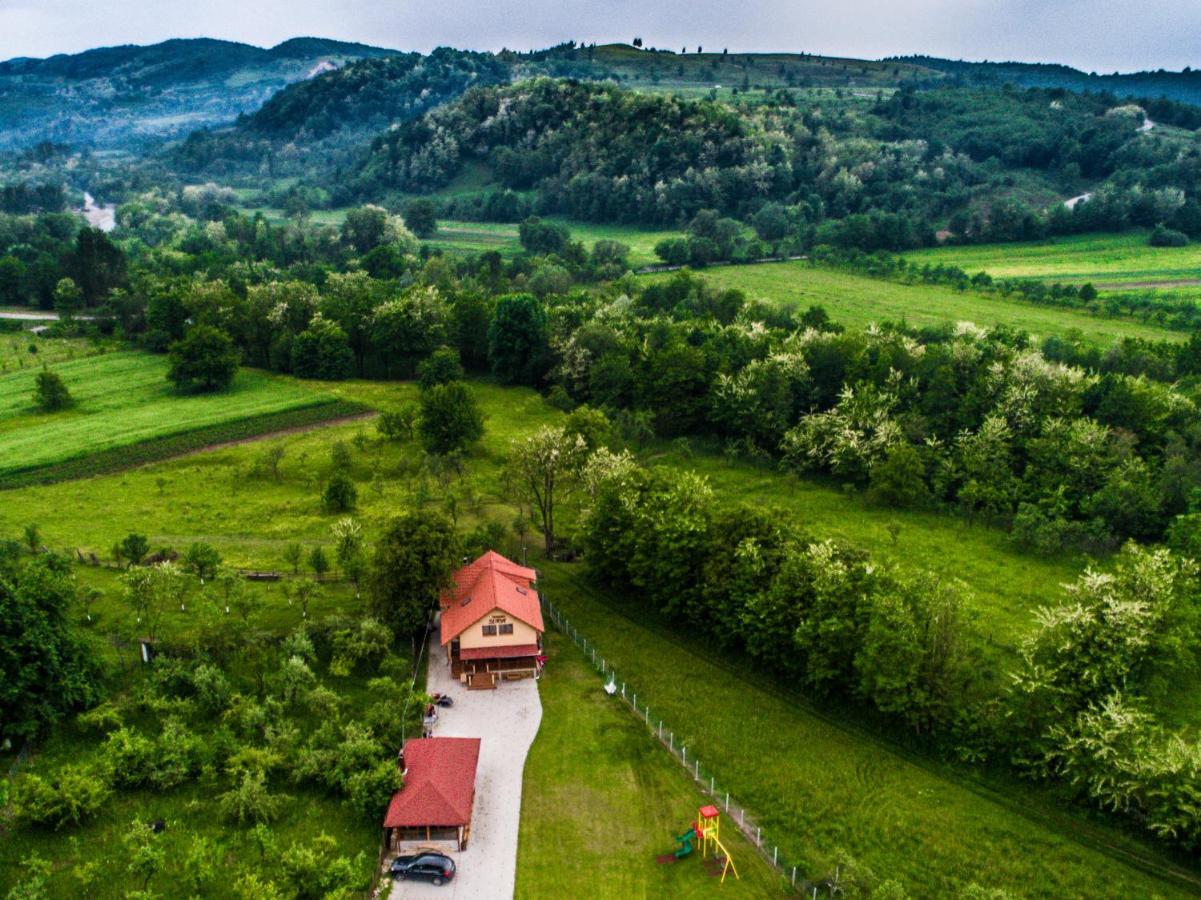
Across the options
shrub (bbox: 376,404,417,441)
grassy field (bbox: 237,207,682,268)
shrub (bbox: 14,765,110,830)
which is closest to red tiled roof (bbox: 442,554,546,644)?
shrub (bbox: 14,765,110,830)

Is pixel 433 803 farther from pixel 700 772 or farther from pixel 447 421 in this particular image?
pixel 447 421

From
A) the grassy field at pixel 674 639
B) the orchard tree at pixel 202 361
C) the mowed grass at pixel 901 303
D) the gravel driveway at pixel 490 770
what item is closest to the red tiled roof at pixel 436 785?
the gravel driveway at pixel 490 770

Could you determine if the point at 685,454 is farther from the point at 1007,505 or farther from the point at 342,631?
the point at 342,631

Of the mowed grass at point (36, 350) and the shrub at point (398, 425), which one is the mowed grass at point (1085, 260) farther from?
the mowed grass at point (36, 350)

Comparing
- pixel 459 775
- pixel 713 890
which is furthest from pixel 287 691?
pixel 713 890

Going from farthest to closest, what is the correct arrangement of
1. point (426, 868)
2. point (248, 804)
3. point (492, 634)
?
point (492, 634) → point (248, 804) → point (426, 868)

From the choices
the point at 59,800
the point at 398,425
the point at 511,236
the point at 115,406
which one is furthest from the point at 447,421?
the point at 511,236
